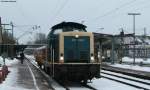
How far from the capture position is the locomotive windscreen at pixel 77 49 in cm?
2417

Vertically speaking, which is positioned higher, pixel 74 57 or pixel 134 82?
pixel 74 57

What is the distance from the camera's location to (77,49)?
80.2 ft

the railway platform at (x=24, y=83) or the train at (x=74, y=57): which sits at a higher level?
the train at (x=74, y=57)

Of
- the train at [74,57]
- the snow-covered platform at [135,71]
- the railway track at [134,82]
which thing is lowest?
the railway track at [134,82]

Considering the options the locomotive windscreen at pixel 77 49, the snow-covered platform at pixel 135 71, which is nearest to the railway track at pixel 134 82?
the snow-covered platform at pixel 135 71

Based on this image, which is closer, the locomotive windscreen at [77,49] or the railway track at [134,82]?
the railway track at [134,82]

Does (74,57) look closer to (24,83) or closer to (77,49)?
(77,49)

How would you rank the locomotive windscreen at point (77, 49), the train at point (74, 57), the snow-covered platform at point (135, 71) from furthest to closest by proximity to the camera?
the snow-covered platform at point (135, 71), the locomotive windscreen at point (77, 49), the train at point (74, 57)

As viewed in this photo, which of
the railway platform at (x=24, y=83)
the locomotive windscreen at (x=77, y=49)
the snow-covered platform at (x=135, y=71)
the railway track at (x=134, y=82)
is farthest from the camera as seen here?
the snow-covered platform at (x=135, y=71)

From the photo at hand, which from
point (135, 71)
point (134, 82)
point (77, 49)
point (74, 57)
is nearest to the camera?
point (74, 57)

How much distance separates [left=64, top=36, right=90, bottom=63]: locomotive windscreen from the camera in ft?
79.3

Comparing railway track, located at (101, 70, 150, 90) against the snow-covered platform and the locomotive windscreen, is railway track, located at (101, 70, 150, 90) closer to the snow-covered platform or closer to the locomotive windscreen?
the snow-covered platform

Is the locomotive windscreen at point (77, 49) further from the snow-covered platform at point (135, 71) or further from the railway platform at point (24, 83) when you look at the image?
the snow-covered platform at point (135, 71)

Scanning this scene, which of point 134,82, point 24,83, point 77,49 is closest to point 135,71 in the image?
point 134,82
